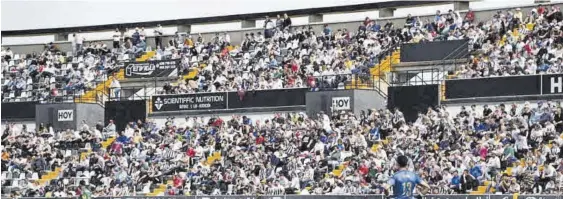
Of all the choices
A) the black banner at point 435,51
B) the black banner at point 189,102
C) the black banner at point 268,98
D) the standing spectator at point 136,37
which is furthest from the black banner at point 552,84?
the standing spectator at point 136,37

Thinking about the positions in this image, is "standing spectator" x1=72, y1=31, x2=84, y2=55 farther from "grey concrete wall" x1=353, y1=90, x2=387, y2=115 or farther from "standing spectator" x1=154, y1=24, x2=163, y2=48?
"grey concrete wall" x1=353, y1=90, x2=387, y2=115

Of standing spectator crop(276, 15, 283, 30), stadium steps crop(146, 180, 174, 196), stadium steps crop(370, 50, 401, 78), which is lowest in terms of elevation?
stadium steps crop(146, 180, 174, 196)

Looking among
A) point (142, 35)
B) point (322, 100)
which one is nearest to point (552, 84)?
point (322, 100)

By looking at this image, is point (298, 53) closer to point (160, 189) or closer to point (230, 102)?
point (230, 102)

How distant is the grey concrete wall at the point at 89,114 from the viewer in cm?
4984

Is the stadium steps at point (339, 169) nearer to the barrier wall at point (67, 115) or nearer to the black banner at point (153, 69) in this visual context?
the black banner at point (153, 69)

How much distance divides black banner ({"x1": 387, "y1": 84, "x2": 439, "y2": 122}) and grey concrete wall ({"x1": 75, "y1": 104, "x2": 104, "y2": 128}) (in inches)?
587

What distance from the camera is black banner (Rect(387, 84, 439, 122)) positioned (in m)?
39.3

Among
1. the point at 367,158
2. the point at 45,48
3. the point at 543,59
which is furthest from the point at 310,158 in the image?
the point at 45,48

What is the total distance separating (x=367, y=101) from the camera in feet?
137

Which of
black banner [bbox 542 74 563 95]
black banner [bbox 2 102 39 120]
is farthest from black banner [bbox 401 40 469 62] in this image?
black banner [bbox 2 102 39 120]

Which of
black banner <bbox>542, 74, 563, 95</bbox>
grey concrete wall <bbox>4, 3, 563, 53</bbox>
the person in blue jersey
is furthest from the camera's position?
grey concrete wall <bbox>4, 3, 563, 53</bbox>

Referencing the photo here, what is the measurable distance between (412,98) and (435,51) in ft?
6.87

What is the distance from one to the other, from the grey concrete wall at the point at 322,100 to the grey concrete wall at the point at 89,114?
11536 mm
